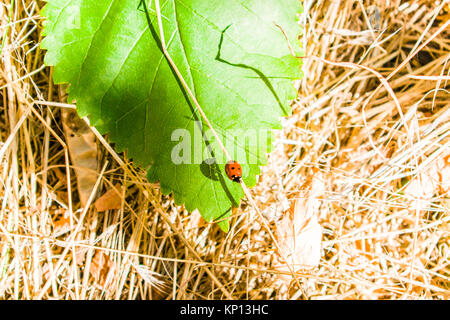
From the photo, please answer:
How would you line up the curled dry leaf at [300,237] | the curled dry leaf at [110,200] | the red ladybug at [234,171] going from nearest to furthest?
1. the red ladybug at [234,171]
2. the curled dry leaf at [300,237]
3. the curled dry leaf at [110,200]

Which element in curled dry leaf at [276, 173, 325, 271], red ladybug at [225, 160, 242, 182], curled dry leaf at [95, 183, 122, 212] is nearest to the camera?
red ladybug at [225, 160, 242, 182]

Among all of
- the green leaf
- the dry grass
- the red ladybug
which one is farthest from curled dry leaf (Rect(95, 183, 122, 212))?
the red ladybug

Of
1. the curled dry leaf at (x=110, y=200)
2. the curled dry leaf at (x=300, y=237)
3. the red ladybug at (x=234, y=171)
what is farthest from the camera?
the curled dry leaf at (x=110, y=200)

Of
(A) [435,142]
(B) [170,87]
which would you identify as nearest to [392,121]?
(A) [435,142]

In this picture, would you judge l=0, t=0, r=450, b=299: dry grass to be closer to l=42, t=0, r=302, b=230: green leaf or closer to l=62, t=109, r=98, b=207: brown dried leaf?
l=62, t=109, r=98, b=207: brown dried leaf

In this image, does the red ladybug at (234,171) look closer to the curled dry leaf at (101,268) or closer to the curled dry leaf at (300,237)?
the curled dry leaf at (300,237)

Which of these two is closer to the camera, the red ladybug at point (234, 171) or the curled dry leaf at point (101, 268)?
the red ladybug at point (234, 171)

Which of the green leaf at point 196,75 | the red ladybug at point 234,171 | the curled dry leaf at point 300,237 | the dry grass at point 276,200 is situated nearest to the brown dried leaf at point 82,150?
the dry grass at point 276,200
